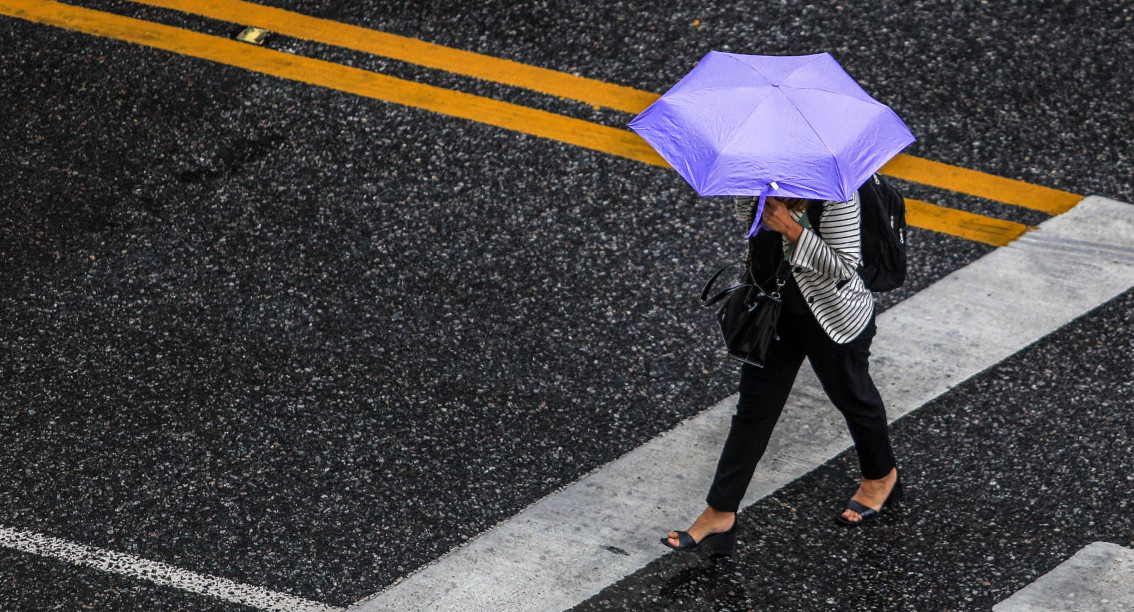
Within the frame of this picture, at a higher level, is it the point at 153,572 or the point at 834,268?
the point at 834,268

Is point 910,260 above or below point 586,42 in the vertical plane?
below

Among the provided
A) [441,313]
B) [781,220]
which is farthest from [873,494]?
[441,313]

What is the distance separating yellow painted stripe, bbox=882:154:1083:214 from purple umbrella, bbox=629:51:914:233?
7.57 ft

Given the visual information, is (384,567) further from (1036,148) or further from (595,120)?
(1036,148)

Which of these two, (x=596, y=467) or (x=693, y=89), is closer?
(x=693, y=89)

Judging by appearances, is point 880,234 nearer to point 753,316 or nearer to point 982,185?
point 753,316

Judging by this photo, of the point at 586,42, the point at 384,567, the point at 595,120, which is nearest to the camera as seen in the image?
the point at 384,567

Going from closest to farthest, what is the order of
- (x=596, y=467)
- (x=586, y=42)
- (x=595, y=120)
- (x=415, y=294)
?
(x=596, y=467) < (x=415, y=294) < (x=595, y=120) < (x=586, y=42)

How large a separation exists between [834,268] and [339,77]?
3650 mm

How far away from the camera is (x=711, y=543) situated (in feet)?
15.1

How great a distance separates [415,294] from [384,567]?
152cm

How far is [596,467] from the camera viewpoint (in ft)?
16.3

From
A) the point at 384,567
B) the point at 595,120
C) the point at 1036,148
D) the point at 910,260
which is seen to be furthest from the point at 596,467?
the point at 1036,148

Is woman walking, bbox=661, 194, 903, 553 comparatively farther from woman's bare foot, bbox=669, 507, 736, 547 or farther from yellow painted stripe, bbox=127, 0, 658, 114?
yellow painted stripe, bbox=127, 0, 658, 114
